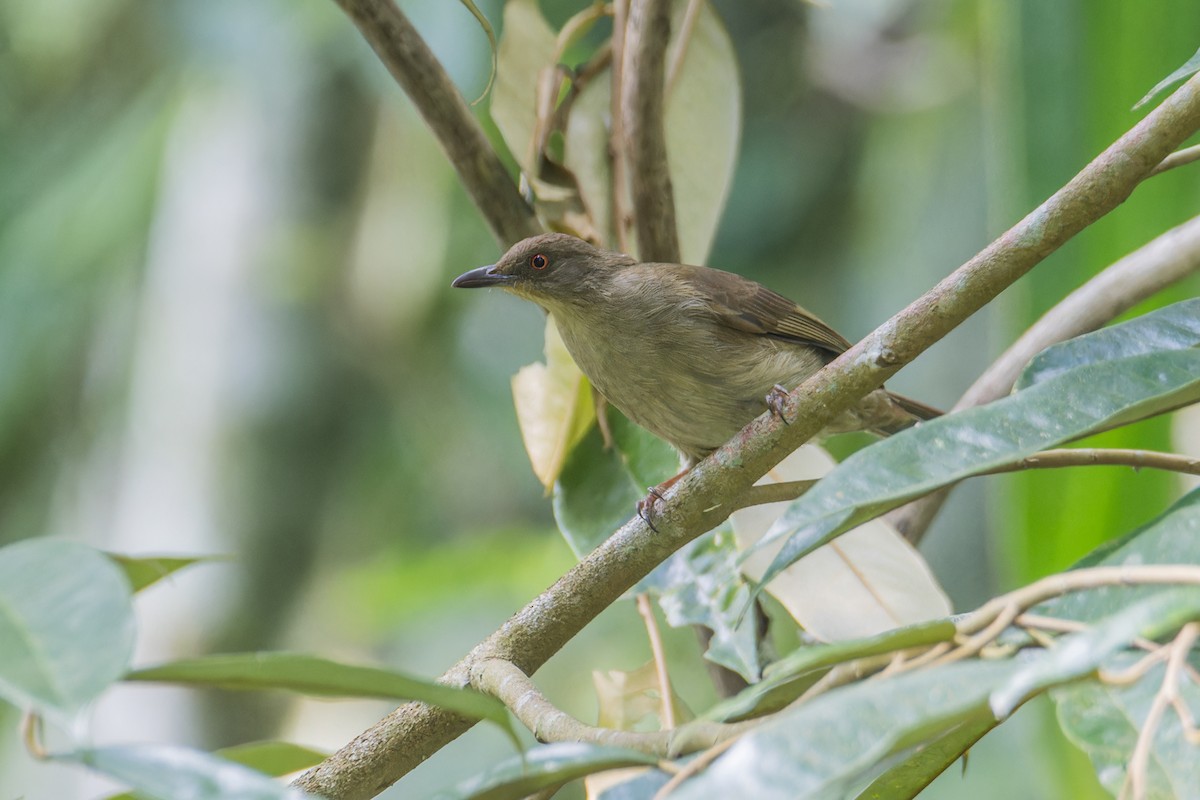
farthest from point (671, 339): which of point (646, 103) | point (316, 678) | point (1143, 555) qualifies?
point (316, 678)

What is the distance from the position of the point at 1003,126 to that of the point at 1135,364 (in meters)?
2.20

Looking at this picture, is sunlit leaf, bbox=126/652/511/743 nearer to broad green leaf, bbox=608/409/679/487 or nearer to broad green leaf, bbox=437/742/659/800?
broad green leaf, bbox=437/742/659/800

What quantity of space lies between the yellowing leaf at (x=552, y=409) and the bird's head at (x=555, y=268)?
0.70 ft

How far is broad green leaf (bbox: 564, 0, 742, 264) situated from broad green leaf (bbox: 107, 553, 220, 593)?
188cm

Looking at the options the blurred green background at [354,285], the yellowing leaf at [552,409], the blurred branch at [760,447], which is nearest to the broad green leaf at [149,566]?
the blurred branch at [760,447]

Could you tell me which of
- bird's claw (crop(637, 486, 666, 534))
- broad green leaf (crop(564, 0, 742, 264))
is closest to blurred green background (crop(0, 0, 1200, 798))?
broad green leaf (crop(564, 0, 742, 264))

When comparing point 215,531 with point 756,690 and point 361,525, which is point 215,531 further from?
point 756,690

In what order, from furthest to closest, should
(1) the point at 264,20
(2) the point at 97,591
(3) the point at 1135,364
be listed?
(1) the point at 264,20, (3) the point at 1135,364, (2) the point at 97,591

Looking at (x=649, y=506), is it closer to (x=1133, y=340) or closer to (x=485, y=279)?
(x=1133, y=340)

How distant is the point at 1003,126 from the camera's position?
3.63 meters

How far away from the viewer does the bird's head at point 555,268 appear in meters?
3.43

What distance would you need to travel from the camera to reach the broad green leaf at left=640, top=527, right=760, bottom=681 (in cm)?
262

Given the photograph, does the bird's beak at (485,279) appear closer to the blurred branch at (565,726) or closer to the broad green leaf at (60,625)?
the blurred branch at (565,726)

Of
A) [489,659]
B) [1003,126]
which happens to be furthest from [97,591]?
[1003,126]
